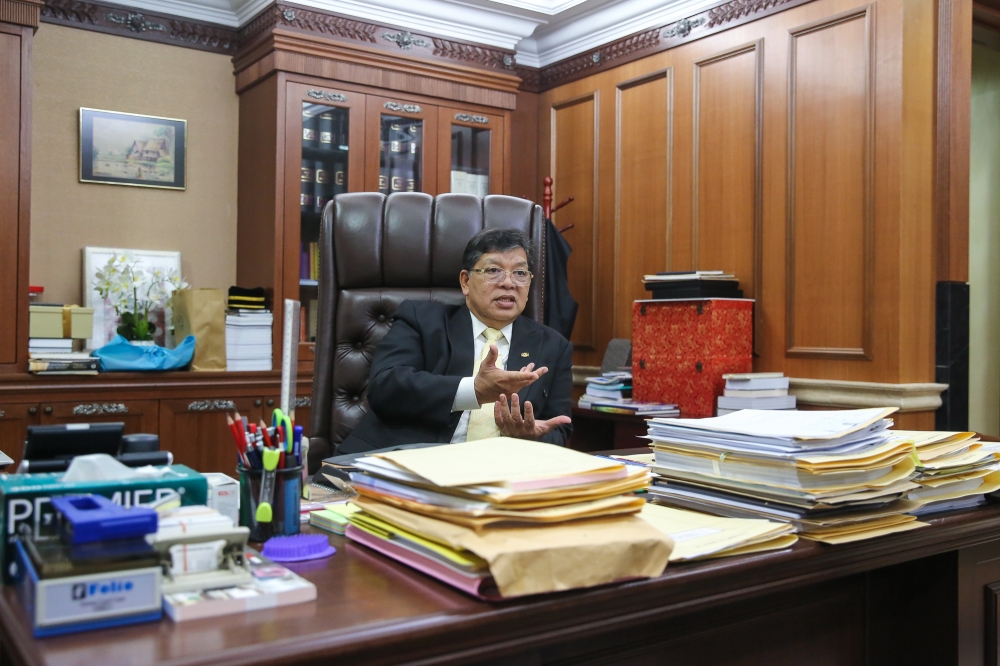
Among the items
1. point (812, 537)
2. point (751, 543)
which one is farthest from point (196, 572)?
point (812, 537)

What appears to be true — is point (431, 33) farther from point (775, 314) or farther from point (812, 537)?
point (812, 537)

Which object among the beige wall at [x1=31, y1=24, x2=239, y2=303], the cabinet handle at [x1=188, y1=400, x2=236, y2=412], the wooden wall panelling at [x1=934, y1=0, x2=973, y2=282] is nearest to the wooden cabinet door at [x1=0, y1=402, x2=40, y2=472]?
the cabinet handle at [x1=188, y1=400, x2=236, y2=412]

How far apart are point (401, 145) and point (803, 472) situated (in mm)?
3385

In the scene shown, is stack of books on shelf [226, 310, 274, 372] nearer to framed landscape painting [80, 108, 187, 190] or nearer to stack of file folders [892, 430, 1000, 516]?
framed landscape painting [80, 108, 187, 190]

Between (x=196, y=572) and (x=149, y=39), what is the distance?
3779mm

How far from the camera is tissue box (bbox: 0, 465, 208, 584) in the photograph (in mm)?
796

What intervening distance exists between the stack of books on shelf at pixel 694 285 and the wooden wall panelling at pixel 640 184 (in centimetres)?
43

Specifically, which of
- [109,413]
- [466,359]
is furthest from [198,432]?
[466,359]

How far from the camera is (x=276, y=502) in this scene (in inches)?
41.0

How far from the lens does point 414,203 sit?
2.23 meters

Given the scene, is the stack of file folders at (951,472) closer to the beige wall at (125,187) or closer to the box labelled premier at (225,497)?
the box labelled premier at (225,497)

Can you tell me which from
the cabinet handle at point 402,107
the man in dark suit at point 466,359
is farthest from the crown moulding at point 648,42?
the man in dark suit at point 466,359

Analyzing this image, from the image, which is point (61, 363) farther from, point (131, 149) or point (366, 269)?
point (366, 269)

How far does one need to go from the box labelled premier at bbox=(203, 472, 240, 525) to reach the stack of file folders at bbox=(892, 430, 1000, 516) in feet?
2.97
